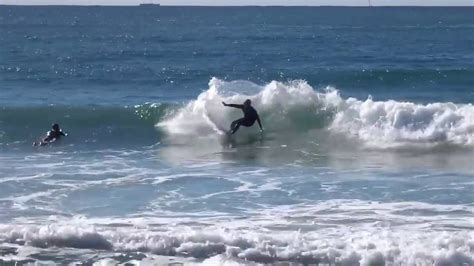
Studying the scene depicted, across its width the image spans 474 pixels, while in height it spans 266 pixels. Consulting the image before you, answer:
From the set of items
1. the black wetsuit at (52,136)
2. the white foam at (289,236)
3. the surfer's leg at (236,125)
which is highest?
the surfer's leg at (236,125)

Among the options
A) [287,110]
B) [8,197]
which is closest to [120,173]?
[8,197]

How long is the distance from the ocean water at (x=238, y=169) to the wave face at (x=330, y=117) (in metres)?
0.04

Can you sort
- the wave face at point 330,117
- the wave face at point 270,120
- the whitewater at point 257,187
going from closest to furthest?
the whitewater at point 257,187, the wave face at point 330,117, the wave face at point 270,120

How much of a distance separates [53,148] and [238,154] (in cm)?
387

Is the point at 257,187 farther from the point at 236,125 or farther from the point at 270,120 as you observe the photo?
the point at 270,120

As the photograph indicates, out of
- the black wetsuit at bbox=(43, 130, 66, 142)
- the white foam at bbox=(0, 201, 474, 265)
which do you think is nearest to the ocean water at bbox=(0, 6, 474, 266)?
the white foam at bbox=(0, 201, 474, 265)

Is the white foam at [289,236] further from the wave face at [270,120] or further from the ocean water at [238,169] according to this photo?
the wave face at [270,120]

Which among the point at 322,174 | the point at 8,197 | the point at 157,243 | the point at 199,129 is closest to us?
the point at 157,243

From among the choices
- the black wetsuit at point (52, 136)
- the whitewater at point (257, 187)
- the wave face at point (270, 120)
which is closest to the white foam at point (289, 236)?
the whitewater at point (257, 187)

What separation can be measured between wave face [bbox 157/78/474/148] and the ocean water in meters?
0.04

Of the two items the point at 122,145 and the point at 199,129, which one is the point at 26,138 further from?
the point at 199,129

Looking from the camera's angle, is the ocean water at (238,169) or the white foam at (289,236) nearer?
the white foam at (289,236)

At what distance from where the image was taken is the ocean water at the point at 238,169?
36.5 feet

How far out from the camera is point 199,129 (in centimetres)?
2162
